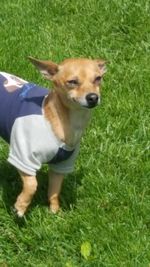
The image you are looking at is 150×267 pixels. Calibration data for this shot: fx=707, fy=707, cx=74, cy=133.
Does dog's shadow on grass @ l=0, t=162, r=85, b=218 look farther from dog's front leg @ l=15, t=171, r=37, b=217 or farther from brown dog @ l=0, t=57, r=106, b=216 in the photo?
brown dog @ l=0, t=57, r=106, b=216

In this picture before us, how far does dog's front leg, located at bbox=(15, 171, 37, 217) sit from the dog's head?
479 millimetres

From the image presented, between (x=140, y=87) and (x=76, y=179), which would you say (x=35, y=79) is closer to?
(x=140, y=87)

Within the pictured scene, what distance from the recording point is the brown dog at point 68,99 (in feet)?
12.2

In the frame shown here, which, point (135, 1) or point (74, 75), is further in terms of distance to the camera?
point (135, 1)

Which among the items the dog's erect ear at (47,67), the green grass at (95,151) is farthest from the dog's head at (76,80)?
the green grass at (95,151)

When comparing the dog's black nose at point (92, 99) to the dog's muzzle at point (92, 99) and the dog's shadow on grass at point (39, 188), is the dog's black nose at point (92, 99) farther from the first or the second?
the dog's shadow on grass at point (39, 188)

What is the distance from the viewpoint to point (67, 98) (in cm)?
378

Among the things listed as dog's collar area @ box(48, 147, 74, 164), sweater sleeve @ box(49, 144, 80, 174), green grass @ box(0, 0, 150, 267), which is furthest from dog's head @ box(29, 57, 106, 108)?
green grass @ box(0, 0, 150, 267)

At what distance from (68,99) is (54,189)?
679 millimetres

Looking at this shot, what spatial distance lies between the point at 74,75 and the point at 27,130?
403 mm

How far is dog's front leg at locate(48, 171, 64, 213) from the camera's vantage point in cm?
415

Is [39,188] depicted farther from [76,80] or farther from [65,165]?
[76,80]

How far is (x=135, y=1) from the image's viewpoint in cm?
640

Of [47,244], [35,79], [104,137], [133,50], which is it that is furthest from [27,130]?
[133,50]
